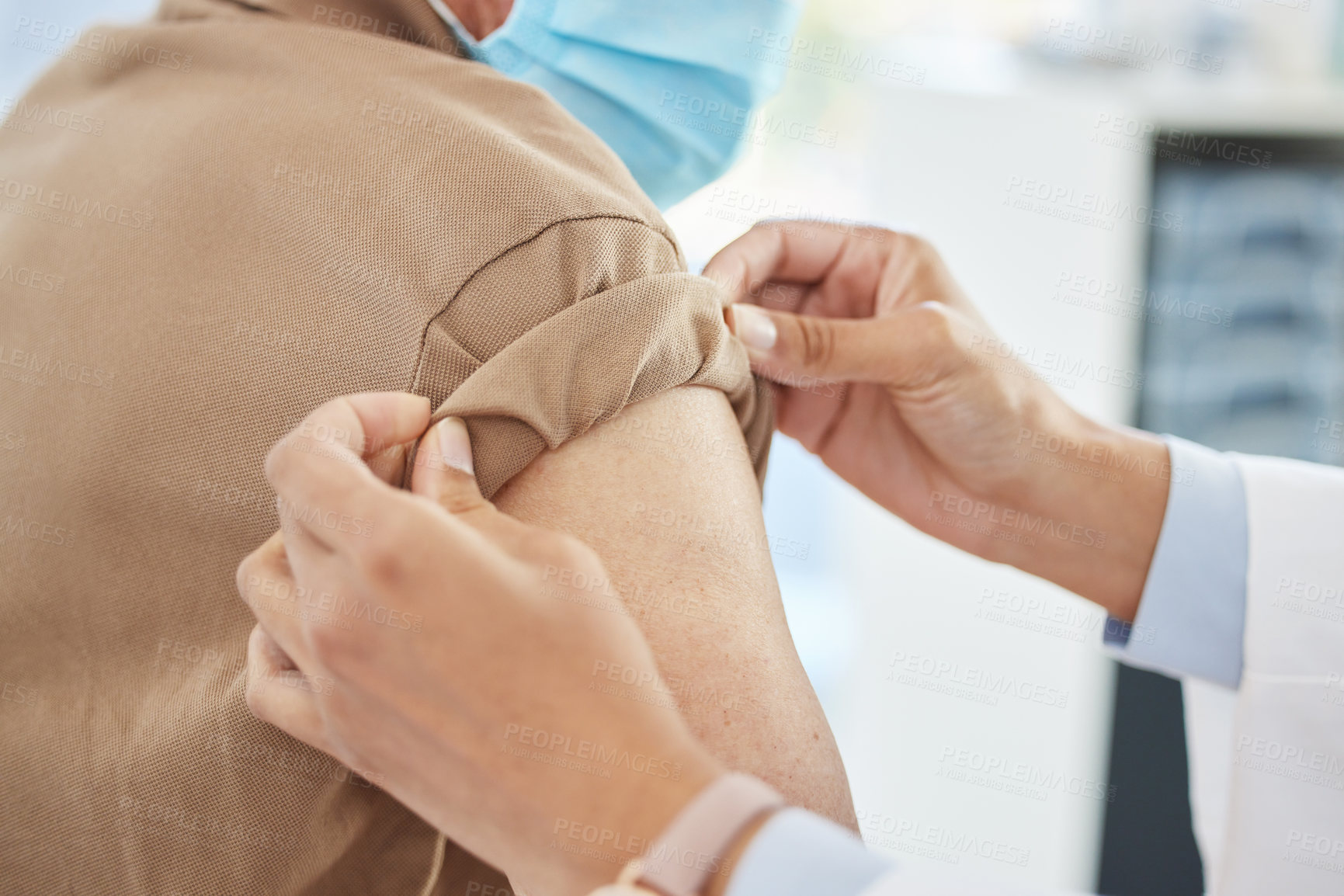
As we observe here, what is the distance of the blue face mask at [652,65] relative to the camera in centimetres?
95

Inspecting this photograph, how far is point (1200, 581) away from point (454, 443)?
90cm

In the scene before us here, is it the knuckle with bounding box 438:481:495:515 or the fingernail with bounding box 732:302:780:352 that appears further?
the fingernail with bounding box 732:302:780:352

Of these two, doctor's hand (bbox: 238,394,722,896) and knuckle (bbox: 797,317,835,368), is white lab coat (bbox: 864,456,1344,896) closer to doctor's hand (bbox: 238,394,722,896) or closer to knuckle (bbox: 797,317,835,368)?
knuckle (bbox: 797,317,835,368)

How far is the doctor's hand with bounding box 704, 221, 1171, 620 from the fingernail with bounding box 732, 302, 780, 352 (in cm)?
5

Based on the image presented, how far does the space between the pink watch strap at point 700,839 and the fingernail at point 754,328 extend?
1.61ft

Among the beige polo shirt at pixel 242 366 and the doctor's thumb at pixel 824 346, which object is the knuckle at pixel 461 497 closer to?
the beige polo shirt at pixel 242 366

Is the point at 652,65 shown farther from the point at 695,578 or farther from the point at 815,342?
the point at 695,578

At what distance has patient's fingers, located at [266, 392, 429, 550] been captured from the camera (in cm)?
53

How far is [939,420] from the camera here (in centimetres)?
111

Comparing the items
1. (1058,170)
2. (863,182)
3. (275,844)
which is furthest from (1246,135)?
(275,844)

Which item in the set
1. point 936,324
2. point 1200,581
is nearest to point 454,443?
point 936,324

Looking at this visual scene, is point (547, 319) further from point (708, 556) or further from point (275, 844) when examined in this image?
point (275, 844)

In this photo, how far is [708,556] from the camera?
69 centimetres

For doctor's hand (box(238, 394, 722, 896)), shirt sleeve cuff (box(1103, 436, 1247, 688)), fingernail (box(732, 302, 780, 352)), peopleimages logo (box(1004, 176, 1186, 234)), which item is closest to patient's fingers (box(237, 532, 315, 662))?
doctor's hand (box(238, 394, 722, 896))
